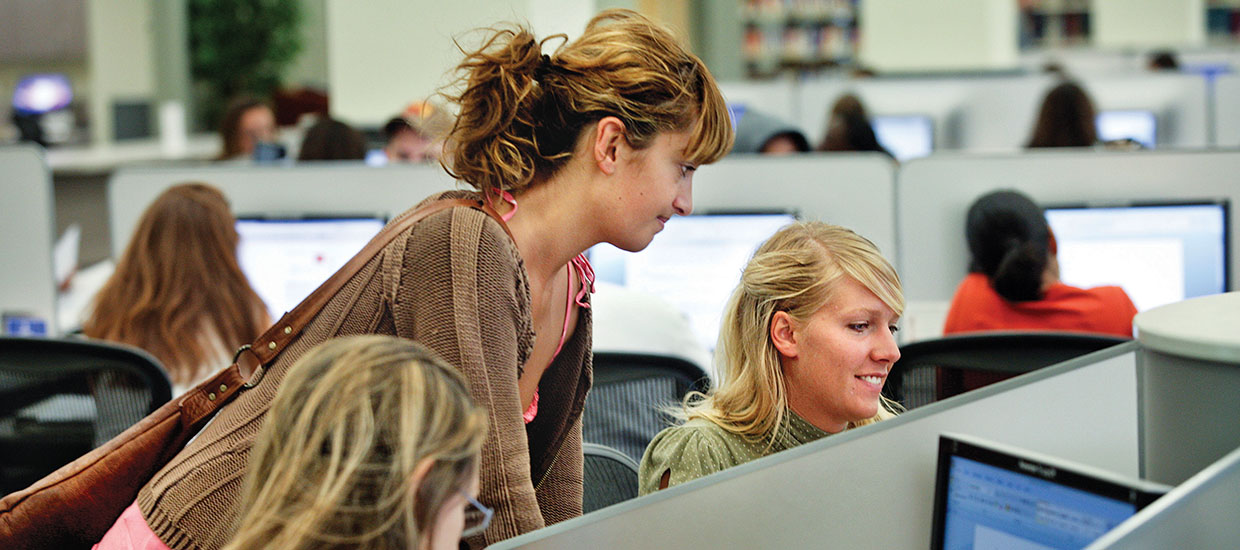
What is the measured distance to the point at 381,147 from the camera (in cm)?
490

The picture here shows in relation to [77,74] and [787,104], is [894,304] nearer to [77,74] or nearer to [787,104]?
[787,104]

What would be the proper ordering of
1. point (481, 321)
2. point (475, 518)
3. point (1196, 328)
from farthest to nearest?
point (481, 321) → point (1196, 328) → point (475, 518)

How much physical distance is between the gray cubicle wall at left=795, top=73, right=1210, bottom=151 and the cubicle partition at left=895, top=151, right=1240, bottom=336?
179cm

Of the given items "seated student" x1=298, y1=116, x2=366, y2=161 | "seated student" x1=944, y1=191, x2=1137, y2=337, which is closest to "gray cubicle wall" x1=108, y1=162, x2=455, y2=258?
"seated student" x1=298, y1=116, x2=366, y2=161

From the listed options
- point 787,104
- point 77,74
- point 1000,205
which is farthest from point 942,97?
point 77,74

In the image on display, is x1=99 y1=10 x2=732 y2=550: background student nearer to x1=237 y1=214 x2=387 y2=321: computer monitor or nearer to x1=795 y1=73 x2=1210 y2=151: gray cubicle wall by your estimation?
x1=237 y1=214 x2=387 y2=321: computer monitor

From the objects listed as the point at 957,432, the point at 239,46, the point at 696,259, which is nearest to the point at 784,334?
the point at 957,432

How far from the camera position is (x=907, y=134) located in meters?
5.11

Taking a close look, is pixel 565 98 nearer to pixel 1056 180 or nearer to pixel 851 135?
pixel 1056 180

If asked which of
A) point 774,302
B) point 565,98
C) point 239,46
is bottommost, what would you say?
point 774,302

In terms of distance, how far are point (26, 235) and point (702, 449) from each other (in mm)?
2384

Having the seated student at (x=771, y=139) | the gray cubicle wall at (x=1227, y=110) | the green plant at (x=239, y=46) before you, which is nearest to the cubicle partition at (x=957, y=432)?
the seated student at (x=771, y=139)

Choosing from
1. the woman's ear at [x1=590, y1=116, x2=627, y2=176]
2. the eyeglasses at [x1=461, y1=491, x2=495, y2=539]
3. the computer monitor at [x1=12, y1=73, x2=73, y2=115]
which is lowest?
the eyeglasses at [x1=461, y1=491, x2=495, y2=539]

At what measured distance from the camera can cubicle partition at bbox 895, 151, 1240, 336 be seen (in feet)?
8.68
